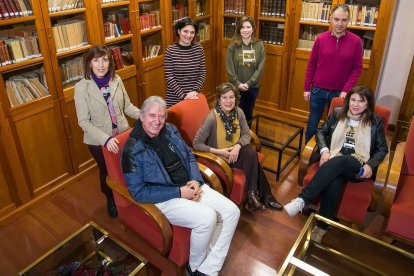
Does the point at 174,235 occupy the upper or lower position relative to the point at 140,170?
lower

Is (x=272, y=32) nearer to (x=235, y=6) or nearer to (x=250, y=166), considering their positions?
(x=235, y=6)

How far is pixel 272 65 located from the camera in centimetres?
452

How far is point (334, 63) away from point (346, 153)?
958 millimetres

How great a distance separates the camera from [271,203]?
9.69 feet

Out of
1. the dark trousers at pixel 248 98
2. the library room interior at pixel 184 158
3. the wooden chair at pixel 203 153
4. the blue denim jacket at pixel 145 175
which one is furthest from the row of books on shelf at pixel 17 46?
the dark trousers at pixel 248 98

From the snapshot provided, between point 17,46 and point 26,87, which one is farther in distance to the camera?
point 26,87

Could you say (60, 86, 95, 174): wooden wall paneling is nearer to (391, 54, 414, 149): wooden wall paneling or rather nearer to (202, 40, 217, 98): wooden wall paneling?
(202, 40, 217, 98): wooden wall paneling

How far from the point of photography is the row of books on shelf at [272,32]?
4359mm

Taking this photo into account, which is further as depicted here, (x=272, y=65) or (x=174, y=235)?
(x=272, y=65)

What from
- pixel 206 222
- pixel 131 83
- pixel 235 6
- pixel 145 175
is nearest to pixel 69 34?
pixel 131 83

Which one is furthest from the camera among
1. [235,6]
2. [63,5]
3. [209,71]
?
[209,71]

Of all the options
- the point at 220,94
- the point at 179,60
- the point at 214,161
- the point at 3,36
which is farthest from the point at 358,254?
the point at 3,36

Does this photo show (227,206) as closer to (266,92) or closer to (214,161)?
(214,161)

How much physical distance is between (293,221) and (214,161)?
2.80 ft
